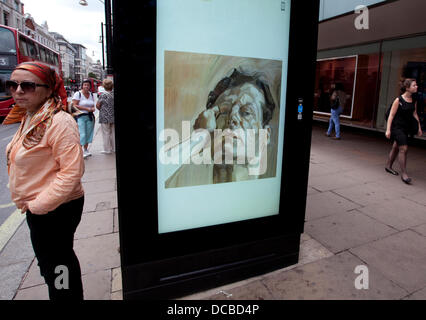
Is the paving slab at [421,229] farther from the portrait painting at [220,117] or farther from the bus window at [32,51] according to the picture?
the bus window at [32,51]

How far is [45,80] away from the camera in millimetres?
1888

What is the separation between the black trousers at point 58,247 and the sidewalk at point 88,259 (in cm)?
51

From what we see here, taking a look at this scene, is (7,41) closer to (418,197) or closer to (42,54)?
(42,54)

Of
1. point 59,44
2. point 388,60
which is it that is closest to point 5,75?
point 388,60

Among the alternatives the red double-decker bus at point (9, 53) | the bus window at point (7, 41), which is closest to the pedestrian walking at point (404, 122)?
the red double-decker bus at point (9, 53)

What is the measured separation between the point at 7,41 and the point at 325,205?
13.5 m

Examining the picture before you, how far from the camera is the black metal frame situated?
78.3 inches

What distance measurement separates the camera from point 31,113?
6.46 ft

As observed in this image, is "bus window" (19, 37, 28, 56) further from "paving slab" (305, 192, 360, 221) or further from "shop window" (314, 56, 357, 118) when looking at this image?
"shop window" (314, 56, 357, 118)

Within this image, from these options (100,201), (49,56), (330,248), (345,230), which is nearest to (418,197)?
(345,230)
